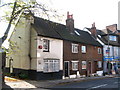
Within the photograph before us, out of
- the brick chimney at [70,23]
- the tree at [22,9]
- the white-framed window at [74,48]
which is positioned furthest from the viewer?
the brick chimney at [70,23]

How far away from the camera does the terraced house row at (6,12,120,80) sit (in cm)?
1783

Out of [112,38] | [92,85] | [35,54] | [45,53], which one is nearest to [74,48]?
[45,53]

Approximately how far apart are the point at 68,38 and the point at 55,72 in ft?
18.6

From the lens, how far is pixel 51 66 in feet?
61.3

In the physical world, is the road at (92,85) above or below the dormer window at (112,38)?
below

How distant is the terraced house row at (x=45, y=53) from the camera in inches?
702

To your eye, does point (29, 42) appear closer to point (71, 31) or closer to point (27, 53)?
point (27, 53)

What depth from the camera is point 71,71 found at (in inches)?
850

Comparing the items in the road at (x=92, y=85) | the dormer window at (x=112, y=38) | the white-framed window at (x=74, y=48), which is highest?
the dormer window at (x=112, y=38)

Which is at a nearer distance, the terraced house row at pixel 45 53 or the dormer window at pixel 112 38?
the terraced house row at pixel 45 53

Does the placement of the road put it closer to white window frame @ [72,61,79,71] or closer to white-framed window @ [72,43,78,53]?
white window frame @ [72,61,79,71]

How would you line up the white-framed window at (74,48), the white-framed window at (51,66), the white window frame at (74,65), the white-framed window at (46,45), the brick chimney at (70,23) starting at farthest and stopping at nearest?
the brick chimney at (70,23), the white-framed window at (74,48), the white window frame at (74,65), the white-framed window at (46,45), the white-framed window at (51,66)

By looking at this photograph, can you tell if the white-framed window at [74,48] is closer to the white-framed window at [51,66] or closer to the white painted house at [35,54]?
the white painted house at [35,54]

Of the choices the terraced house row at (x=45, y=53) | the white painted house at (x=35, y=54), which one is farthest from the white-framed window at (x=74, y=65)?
the white painted house at (x=35, y=54)
